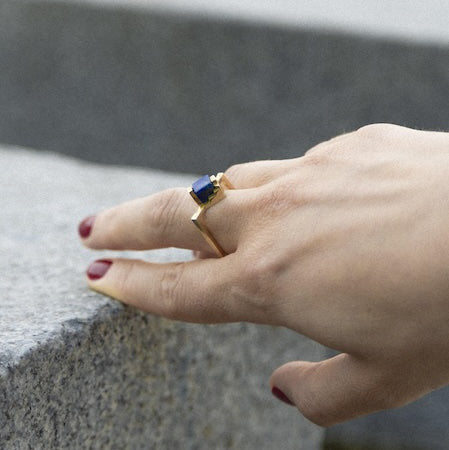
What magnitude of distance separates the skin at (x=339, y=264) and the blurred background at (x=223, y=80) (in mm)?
1276

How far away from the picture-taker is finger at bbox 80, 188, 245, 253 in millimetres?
983

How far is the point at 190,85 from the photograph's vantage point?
97.3 inches

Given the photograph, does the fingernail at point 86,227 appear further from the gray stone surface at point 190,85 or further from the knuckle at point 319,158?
the gray stone surface at point 190,85

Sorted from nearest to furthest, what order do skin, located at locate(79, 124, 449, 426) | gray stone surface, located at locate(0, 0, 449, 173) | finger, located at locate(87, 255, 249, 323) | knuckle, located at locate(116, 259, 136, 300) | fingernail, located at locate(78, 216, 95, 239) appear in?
skin, located at locate(79, 124, 449, 426) < finger, located at locate(87, 255, 249, 323) < knuckle, located at locate(116, 259, 136, 300) < fingernail, located at locate(78, 216, 95, 239) < gray stone surface, located at locate(0, 0, 449, 173)

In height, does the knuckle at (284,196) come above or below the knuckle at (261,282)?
above

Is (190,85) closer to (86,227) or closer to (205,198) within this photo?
(86,227)

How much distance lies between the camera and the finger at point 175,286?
0.98 m

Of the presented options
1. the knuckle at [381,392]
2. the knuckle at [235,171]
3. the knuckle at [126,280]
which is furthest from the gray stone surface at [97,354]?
the knuckle at [381,392]

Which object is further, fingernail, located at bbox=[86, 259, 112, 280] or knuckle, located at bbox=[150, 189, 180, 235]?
fingernail, located at bbox=[86, 259, 112, 280]

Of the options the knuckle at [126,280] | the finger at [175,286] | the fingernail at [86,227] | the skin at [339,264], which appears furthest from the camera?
the fingernail at [86,227]

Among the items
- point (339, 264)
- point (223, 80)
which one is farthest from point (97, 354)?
point (223, 80)

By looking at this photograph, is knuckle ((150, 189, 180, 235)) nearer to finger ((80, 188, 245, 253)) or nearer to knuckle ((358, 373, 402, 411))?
finger ((80, 188, 245, 253))

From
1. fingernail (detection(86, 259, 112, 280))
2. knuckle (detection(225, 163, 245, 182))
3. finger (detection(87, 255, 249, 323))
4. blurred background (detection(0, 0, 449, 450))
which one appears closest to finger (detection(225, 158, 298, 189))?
knuckle (detection(225, 163, 245, 182))

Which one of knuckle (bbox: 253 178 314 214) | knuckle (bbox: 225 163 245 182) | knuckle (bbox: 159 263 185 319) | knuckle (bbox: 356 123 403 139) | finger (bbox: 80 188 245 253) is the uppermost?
knuckle (bbox: 356 123 403 139)
